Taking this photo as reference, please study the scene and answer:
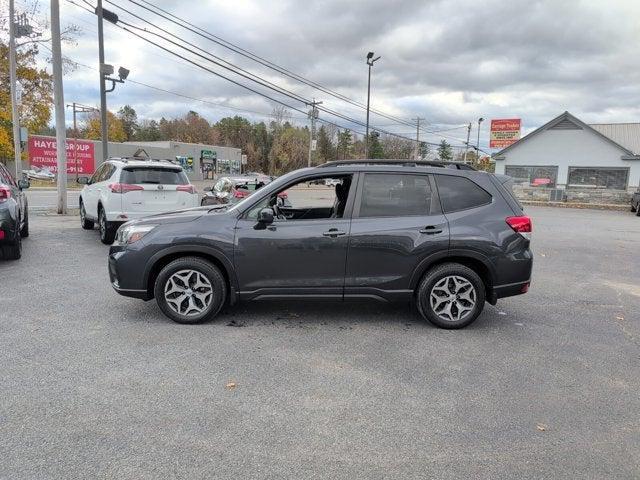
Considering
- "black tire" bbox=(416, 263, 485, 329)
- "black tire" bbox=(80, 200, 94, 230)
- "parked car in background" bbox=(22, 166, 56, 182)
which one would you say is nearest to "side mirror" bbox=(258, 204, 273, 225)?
"black tire" bbox=(416, 263, 485, 329)

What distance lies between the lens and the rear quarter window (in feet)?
17.2

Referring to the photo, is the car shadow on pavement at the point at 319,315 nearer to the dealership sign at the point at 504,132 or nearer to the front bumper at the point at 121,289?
the front bumper at the point at 121,289

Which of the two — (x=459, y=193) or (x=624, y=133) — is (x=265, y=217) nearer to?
(x=459, y=193)

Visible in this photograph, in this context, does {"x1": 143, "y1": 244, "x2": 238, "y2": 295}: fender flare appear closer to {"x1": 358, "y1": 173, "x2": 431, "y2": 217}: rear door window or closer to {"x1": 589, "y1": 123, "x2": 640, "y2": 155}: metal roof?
{"x1": 358, "y1": 173, "x2": 431, "y2": 217}: rear door window

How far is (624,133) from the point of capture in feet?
118

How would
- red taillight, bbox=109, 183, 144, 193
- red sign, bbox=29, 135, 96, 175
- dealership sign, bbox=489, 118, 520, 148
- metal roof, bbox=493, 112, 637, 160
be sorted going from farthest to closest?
dealership sign, bbox=489, 118, 520, 148 < red sign, bbox=29, 135, 96, 175 < metal roof, bbox=493, 112, 637, 160 < red taillight, bbox=109, 183, 144, 193

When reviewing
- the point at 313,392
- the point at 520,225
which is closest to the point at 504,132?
the point at 520,225

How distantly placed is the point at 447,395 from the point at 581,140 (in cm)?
3549

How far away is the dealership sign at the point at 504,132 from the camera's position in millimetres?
51188

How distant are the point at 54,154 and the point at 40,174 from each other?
2189 mm

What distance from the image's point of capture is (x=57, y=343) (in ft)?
14.8

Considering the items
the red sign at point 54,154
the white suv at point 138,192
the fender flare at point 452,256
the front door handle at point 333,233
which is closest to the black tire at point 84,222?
the white suv at point 138,192

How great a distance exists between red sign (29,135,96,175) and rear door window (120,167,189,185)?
32621 millimetres

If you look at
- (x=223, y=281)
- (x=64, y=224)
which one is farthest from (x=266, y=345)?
(x=64, y=224)
